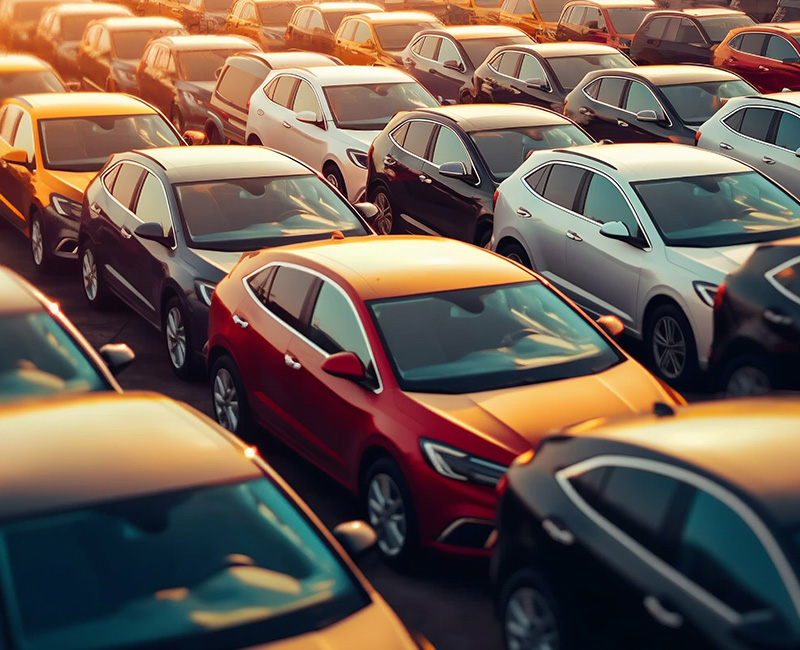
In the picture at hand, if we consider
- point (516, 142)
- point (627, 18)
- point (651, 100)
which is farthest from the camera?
point (627, 18)

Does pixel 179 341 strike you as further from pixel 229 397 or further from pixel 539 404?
pixel 539 404

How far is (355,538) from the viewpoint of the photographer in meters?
4.98

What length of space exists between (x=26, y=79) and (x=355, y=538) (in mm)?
14780

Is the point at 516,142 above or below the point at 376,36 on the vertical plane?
above

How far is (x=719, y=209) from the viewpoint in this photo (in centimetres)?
1050

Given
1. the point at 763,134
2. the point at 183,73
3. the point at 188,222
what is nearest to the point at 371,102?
the point at 183,73

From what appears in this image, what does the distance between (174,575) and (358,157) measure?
11.0 m

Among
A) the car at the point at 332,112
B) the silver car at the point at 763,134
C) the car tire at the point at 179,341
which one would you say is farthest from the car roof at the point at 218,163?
the silver car at the point at 763,134

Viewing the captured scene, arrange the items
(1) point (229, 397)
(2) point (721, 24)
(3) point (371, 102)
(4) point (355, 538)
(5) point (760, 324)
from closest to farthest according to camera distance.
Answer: (4) point (355, 538) → (5) point (760, 324) → (1) point (229, 397) → (3) point (371, 102) → (2) point (721, 24)

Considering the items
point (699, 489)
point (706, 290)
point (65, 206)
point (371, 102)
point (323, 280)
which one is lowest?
point (65, 206)

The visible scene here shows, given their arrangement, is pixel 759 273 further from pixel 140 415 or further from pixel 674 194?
pixel 140 415

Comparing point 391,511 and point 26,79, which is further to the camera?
point 26,79

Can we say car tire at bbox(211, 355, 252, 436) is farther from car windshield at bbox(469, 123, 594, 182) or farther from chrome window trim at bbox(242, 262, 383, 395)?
car windshield at bbox(469, 123, 594, 182)

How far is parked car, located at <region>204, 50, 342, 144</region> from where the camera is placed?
17783mm
